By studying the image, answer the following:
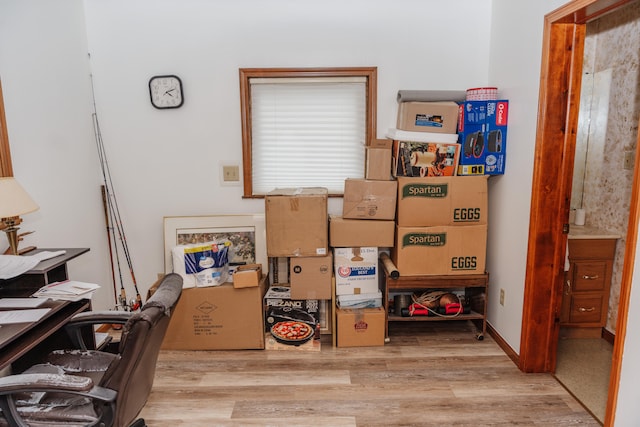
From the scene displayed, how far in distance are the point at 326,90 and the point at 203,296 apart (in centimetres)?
179

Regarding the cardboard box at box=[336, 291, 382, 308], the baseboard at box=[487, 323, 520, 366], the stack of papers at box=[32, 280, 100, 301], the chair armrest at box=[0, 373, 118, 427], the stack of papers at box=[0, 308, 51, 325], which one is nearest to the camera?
the chair armrest at box=[0, 373, 118, 427]

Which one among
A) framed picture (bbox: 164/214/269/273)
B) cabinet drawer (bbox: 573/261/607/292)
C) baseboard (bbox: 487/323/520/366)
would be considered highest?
framed picture (bbox: 164/214/269/273)

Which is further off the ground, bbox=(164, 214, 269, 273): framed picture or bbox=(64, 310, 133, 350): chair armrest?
bbox=(164, 214, 269, 273): framed picture

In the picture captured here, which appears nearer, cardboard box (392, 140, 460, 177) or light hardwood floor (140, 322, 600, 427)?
light hardwood floor (140, 322, 600, 427)

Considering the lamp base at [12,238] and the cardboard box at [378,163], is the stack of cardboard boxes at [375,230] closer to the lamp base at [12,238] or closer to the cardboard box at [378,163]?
the cardboard box at [378,163]

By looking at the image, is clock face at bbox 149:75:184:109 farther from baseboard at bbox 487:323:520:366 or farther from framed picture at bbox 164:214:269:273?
baseboard at bbox 487:323:520:366

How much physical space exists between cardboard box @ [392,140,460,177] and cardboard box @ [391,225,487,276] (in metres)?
0.40

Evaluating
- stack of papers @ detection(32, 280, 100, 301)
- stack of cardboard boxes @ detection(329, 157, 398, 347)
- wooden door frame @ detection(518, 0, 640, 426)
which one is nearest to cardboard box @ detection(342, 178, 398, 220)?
stack of cardboard boxes @ detection(329, 157, 398, 347)

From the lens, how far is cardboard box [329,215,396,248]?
2.72m

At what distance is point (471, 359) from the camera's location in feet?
8.51

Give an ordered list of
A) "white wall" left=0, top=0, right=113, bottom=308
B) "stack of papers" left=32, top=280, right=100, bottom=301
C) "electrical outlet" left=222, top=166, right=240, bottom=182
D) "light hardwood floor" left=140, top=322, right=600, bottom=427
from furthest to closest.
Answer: "electrical outlet" left=222, top=166, right=240, bottom=182
"white wall" left=0, top=0, right=113, bottom=308
"light hardwood floor" left=140, top=322, right=600, bottom=427
"stack of papers" left=32, top=280, right=100, bottom=301

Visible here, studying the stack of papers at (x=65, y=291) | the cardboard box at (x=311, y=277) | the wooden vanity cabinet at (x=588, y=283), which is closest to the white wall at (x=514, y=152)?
the wooden vanity cabinet at (x=588, y=283)

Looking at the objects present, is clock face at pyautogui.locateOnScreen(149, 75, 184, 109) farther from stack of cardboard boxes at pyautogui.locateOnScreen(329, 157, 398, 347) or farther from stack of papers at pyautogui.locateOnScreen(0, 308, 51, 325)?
stack of papers at pyautogui.locateOnScreen(0, 308, 51, 325)

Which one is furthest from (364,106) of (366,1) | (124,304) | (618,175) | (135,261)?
(124,304)
